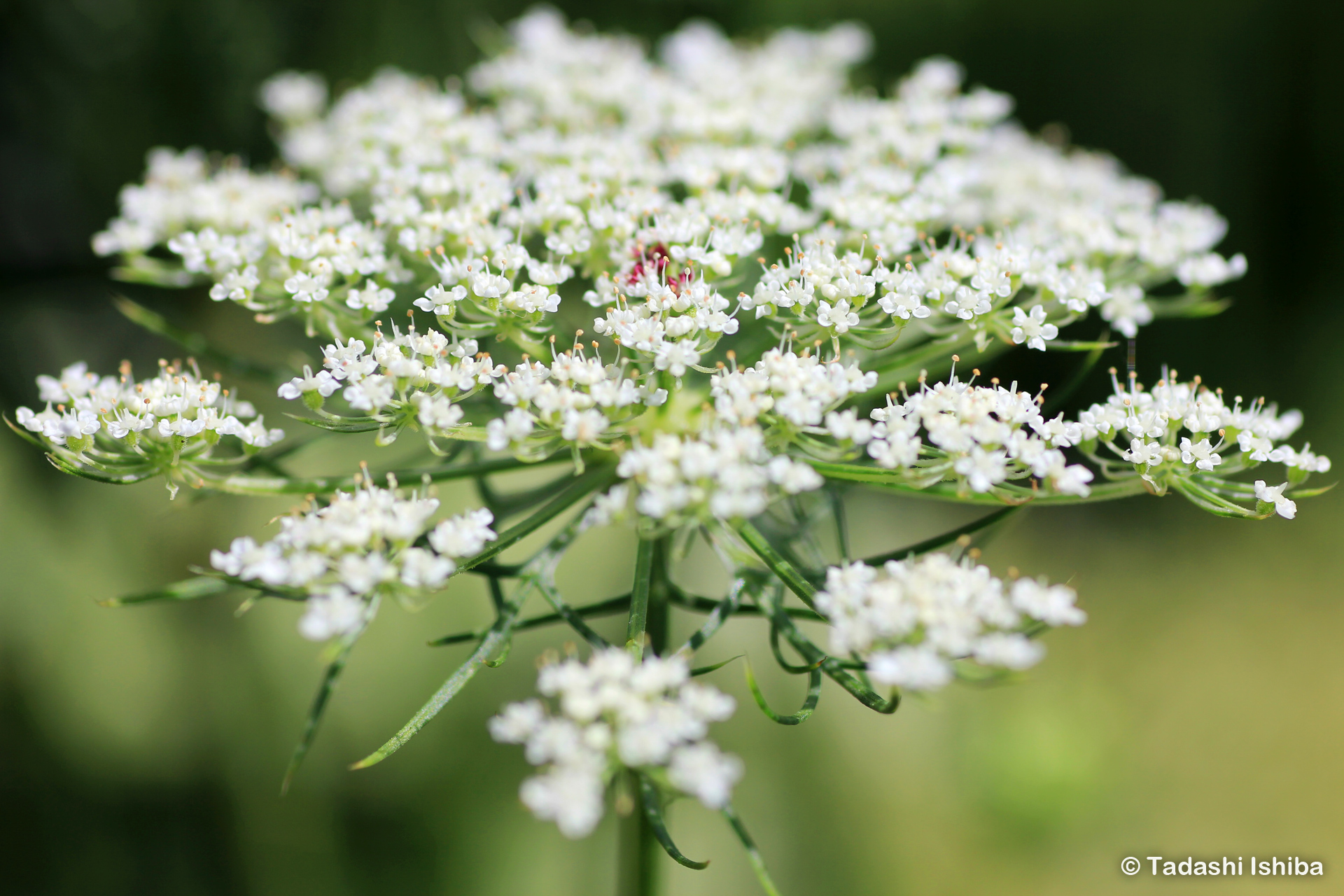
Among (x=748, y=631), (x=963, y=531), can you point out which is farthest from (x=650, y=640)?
(x=748, y=631)

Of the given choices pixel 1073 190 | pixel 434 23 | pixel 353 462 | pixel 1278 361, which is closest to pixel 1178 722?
pixel 1278 361

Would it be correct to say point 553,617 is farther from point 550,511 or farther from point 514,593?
point 550,511

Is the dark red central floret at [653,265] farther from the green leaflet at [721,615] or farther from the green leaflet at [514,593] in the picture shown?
the green leaflet at [721,615]

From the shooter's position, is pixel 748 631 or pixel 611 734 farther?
pixel 748 631

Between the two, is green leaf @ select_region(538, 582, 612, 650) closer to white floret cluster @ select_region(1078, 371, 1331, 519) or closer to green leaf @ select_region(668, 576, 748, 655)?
green leaf @ select_region(668, 576, 748, 655)

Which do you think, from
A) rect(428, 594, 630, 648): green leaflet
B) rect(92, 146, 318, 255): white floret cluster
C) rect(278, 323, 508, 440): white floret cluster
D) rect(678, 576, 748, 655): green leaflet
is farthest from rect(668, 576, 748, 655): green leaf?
rect(92, 146, 318, 255): white floret cluster

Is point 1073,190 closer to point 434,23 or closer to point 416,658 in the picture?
point 434,23
